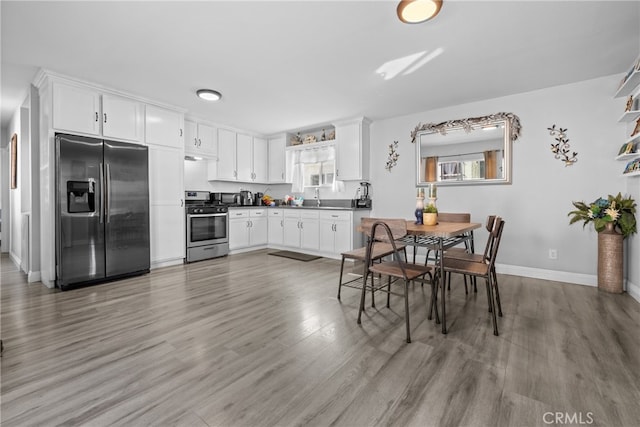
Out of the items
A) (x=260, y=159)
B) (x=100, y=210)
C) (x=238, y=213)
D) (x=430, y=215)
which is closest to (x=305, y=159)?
(x=260, y=159)

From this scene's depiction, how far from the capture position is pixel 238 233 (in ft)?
18.2

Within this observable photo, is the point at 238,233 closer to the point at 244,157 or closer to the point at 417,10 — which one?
the point at 244,157

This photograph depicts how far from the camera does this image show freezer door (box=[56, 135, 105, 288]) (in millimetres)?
3283

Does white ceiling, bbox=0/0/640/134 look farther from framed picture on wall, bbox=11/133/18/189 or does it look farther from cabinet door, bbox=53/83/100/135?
framed picture on wall, bbox=11/133/18/189

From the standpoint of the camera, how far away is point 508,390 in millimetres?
1550

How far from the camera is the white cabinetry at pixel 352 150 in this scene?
199 inches

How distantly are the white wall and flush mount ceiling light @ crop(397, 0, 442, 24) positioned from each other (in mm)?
2488

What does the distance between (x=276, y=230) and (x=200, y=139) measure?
7.18ft

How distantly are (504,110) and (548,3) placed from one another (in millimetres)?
2045

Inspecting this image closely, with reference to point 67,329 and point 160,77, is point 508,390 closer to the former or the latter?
point 67,329

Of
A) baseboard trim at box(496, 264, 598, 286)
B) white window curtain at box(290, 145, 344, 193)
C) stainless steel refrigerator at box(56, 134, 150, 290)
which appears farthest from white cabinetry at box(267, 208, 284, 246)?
baseboard trim at box(496, 264, 598, 286)

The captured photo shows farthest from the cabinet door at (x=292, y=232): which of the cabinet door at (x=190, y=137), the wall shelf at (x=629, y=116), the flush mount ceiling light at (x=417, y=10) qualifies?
the wall shelf at (x=629, y=116)

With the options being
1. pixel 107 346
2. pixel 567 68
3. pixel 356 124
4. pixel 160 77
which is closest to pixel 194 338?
pixel 107 346

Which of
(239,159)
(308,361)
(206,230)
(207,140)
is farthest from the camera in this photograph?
(239,159)
